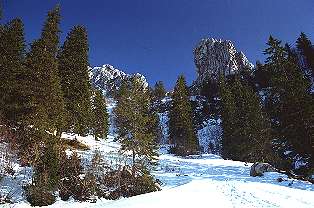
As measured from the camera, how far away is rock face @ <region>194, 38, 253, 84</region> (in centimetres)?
14750

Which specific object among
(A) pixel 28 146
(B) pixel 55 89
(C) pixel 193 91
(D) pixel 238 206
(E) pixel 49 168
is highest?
(C) pixel 193 91

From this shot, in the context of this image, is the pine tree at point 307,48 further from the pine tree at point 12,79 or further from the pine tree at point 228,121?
the pine tree at point 12,79

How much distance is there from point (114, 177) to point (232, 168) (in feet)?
52.0

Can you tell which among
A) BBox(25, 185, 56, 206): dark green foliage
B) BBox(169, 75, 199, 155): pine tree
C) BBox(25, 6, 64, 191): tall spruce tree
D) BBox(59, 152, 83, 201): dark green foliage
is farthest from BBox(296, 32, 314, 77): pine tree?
BBox(25, 185, 56, 206): dark green foliage

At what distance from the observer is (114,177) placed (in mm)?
28859

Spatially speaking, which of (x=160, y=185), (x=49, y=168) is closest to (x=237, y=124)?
(x=160, y=185)

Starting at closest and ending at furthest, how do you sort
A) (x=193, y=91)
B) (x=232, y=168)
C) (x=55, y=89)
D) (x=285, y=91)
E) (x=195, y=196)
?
(x=195, y=196), (x=55, y=89), (x=285, y=91), (x=232, y=168), (x=193, y=91)

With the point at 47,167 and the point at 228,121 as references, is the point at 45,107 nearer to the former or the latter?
the point at 47,167

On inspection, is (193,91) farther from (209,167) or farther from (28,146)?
(28,146)

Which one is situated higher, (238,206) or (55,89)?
(55,89)

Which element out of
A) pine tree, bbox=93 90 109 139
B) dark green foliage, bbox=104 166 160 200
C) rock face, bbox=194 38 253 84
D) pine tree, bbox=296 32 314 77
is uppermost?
rock face, bbox=194 38 253 84

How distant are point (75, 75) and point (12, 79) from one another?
761 centimetres

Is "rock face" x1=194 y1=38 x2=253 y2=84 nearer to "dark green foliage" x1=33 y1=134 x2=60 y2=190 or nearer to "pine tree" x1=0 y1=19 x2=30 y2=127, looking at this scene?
"pine tree" x1=0 y1=19 x2=30 y2=127

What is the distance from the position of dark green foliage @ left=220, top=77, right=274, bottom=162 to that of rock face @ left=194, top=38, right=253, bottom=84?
267ft
